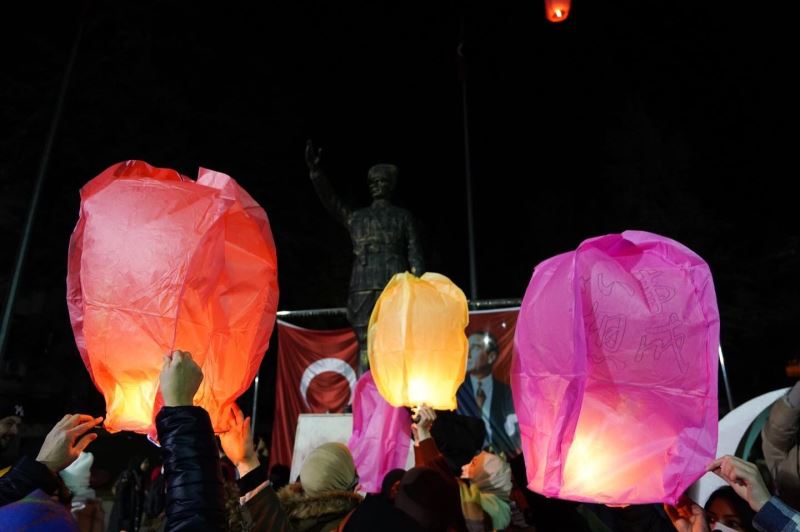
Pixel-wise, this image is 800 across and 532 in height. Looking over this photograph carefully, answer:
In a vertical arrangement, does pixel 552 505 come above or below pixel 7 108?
below

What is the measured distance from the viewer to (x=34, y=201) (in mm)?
7797

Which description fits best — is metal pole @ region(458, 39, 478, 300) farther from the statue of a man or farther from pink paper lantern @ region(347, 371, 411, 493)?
pink paper lantern @ region(347, 371, 411, 493)

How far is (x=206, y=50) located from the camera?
51.9 ft

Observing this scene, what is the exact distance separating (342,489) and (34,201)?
22.7ft

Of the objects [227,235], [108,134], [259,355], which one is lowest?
[259,355]

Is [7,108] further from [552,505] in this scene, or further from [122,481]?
[552,505]

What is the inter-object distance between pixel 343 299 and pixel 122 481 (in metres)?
9.43

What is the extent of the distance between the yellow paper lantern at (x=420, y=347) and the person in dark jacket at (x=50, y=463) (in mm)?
1768

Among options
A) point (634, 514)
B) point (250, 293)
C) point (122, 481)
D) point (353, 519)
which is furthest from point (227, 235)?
point (122, 481)

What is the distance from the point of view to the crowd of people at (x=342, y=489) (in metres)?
1.61

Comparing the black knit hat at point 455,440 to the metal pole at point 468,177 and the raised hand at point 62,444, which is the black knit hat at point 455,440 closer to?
the raised hand at point 62,444

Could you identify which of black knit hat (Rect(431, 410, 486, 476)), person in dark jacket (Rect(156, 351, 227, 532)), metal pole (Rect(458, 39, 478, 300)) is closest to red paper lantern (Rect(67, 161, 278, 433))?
person in dark jacket (Rect(156, 351, 227, 532))

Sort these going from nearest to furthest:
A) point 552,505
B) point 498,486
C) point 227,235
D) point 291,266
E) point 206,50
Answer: point 227,235 → point 552,505 → point 498,486 → point 206,50 → point 291,266

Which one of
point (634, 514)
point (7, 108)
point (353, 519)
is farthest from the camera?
point (7, 108)
